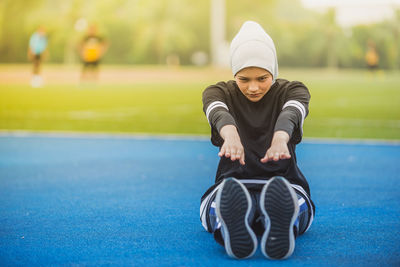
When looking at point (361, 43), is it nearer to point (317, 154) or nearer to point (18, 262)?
point (317, 154)

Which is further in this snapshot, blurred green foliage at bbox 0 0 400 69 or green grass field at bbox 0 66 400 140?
blurred green foliage at bbox 0 0 400 69

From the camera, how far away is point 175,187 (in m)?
4.13

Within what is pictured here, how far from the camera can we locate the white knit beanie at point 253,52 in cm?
257

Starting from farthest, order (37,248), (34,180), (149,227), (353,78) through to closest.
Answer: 1. (353,78)
2. (34,180)
3. (149,227)
4. (37,248)

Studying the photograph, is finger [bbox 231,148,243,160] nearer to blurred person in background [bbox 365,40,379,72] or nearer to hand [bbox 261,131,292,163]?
hand [bbox 261,131,292,163]

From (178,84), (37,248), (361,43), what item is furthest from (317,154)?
(178,84)

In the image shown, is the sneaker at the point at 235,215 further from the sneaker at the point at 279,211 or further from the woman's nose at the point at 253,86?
the woman's nose at the point at 253,86

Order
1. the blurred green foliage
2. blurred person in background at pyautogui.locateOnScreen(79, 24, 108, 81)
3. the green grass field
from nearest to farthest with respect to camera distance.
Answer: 1. the green grass field
2. the blurred green foliage
3. blurred person in background at pyautogui.locateOnScreen(79, 24, 108, 81)

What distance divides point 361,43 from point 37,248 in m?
9.23

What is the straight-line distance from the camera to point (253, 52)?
2.57m

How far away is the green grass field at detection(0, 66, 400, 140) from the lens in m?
8.38

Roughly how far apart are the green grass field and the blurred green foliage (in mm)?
385

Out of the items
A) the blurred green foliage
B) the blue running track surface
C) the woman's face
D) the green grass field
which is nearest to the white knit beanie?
the woman's face

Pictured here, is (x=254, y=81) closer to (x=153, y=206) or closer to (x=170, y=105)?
(x=153, y=206)
